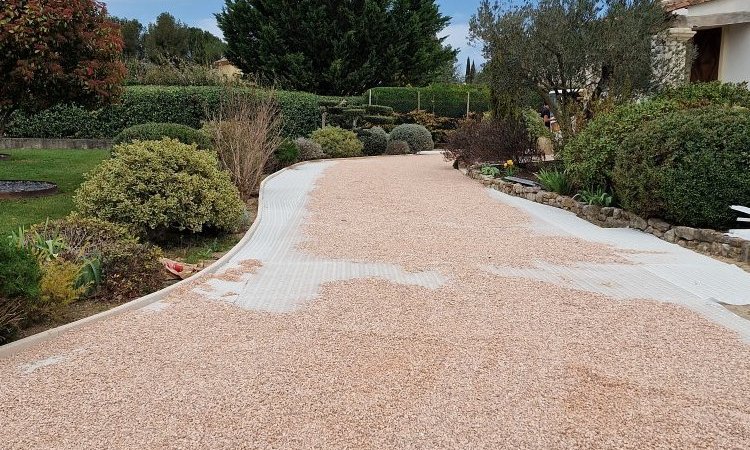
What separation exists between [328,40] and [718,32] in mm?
19173

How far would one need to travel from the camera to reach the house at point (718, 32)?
499 inches

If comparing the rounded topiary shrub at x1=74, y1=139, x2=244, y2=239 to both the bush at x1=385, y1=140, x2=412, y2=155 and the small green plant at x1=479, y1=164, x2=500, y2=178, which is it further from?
the bush at x1=385, y1=140, x2=412, y2=155

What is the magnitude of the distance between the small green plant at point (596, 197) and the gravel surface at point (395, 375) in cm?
412

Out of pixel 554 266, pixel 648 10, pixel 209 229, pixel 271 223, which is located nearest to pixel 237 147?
pixel 271 223

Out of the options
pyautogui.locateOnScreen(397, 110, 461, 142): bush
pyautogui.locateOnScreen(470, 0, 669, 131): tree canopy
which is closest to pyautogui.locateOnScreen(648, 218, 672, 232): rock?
pyautogui.locateOnScreen(470, 0, 669, 131): tree canopy

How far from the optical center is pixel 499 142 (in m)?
14.0

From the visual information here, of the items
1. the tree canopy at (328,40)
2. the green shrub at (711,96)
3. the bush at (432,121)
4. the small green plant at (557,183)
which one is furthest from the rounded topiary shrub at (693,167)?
the tree canopy at (328,40)

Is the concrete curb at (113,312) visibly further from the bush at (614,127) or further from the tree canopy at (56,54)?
the bush at (614,127)

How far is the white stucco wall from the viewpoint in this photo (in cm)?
1308

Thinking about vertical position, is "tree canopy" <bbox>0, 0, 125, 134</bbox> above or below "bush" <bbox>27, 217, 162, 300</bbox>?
above

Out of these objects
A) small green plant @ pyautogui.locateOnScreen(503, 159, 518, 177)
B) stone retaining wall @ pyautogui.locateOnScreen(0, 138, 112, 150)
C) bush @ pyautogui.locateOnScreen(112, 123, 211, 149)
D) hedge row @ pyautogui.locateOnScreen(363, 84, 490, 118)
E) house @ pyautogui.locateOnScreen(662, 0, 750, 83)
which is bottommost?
small green plant @ pyautogui.locateOnScreen(503, 159, 518, 177)

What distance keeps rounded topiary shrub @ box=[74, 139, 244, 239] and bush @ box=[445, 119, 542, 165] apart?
8.00m

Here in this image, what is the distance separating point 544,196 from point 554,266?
4.77m

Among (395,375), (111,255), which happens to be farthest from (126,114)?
(395,375)
